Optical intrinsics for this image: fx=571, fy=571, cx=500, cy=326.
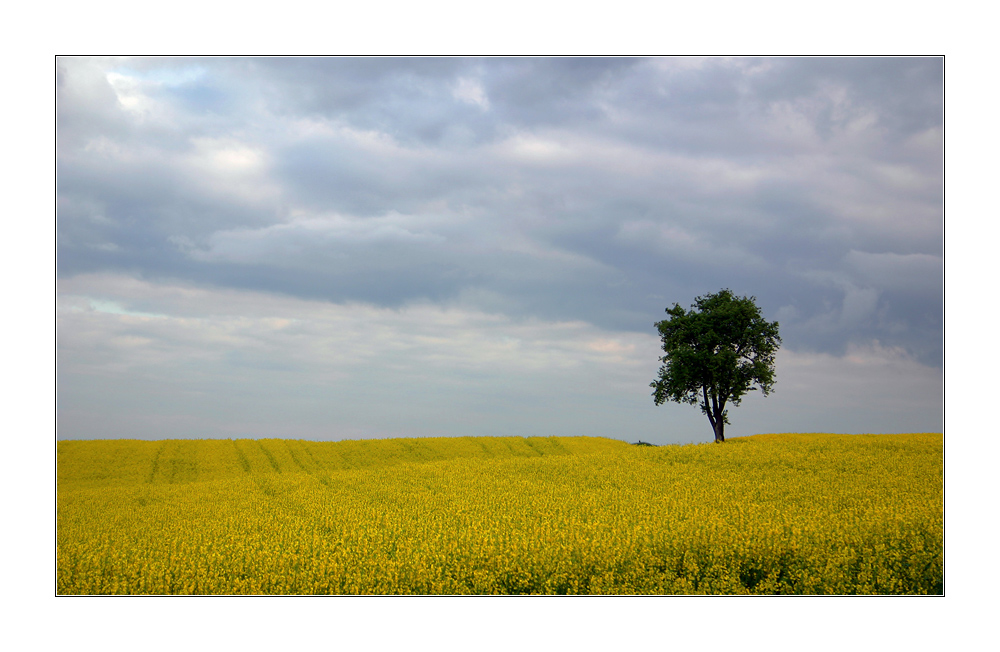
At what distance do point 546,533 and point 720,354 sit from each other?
1807 centimetres

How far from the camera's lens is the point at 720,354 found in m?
23.8

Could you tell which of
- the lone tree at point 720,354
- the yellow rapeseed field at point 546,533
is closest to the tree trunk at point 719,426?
the lone tree at point 720,354

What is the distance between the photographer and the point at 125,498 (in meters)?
14.1

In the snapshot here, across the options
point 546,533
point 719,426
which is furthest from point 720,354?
point 546,533

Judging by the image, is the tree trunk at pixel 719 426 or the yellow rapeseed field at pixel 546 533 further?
the tree trunk at pixel 719 426

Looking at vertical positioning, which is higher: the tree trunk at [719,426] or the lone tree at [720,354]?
the lone tree at [720,354]

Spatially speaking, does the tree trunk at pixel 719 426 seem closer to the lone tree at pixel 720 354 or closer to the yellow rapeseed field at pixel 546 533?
the lone tree at pixel 720 354

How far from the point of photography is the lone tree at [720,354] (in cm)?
2397

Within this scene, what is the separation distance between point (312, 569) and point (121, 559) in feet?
9.26

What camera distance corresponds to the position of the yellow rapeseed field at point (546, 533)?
7188mm

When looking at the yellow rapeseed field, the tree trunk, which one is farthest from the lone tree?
the yellow rapeseed field

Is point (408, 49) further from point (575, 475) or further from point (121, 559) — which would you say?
point (575, 475)

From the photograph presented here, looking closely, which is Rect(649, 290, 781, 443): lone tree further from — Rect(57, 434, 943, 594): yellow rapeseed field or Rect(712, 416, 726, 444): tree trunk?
Rect(57, 434, 943, 594): yellow rapeseed field

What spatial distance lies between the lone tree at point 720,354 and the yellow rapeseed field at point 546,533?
904 centimetres
